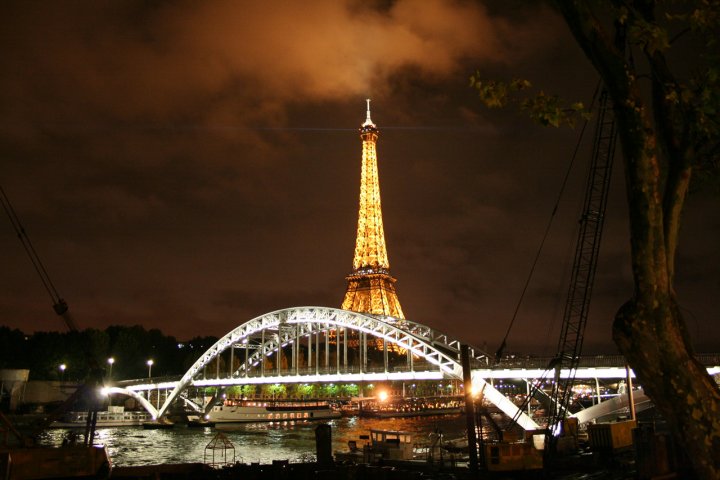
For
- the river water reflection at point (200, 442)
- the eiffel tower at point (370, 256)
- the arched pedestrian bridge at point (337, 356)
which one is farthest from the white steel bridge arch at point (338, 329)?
the eiffel tower at point (370, 256)

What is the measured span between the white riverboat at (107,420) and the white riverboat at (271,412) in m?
9.63

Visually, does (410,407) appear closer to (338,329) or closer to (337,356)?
(338,329)

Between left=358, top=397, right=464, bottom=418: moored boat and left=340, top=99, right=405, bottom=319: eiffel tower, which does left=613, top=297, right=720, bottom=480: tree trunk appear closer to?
left=358, top=397, right=464, bottom=418: moored boat

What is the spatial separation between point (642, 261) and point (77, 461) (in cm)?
1819

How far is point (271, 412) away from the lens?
85.7m

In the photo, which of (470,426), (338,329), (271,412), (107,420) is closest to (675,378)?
(470,426)

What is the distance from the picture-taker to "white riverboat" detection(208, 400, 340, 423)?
79750 mm

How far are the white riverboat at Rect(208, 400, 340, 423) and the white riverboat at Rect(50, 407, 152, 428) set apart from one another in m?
9.63

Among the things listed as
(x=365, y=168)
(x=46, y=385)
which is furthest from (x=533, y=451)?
(x=365, y=168)

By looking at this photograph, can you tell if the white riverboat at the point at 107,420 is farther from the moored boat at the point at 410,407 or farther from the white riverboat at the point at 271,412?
the moored boat at the point at 410,407

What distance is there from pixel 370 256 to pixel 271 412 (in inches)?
1755

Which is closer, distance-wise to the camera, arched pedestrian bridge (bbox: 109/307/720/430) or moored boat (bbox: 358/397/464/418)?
arched pedestrian bridge (bbox: 109/307/720/430)

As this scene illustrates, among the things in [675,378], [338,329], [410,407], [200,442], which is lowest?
[200,442]

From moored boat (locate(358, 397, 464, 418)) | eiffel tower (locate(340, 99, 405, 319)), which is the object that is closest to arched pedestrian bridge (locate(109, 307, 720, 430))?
moored boat (locate(358, 397, 464, 418))
